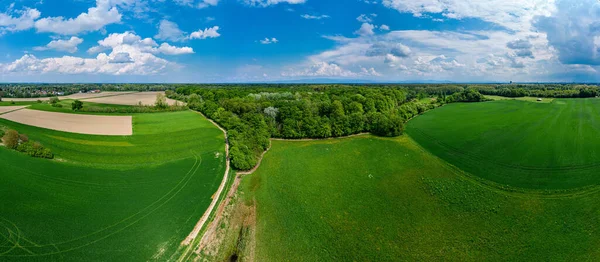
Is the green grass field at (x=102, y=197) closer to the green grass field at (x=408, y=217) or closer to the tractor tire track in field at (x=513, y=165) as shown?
the green grass field at (x=408, y=217)

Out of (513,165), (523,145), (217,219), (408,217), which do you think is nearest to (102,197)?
(217,219)

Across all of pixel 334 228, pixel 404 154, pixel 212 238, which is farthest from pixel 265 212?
pixel 404 154

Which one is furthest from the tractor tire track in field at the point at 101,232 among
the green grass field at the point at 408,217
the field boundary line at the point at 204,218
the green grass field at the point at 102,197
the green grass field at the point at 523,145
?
the green grass field at the point at 523,145

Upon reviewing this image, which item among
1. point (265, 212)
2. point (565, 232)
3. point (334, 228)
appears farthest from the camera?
point (265, 212)

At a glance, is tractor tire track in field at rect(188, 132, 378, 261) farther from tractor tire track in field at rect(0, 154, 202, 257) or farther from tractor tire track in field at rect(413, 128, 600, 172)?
tractor tire track in field at rect(413, 128, 600, 172)

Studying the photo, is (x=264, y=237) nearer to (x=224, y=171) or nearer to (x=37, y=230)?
(x=224, y=171)

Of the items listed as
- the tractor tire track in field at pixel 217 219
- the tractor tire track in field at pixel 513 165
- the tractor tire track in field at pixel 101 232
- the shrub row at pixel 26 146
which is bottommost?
the tractor tire track in field at pixel 217 219
